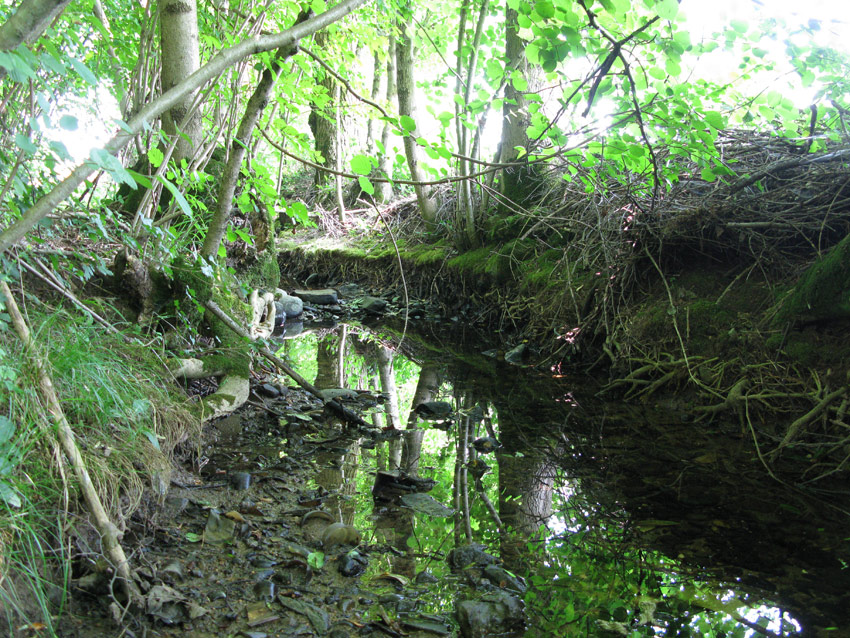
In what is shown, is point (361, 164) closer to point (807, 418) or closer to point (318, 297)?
point (807, 418)

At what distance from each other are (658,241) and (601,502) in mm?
2736

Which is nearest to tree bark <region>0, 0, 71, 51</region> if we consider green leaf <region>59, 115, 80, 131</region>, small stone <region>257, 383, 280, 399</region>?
green leaf <region>59, 115, 80, 131</region>

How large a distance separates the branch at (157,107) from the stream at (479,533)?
3.60 feet

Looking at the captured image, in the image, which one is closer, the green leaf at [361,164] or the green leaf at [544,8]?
the green leaf at [544,8]

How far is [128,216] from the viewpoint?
457 centimetres

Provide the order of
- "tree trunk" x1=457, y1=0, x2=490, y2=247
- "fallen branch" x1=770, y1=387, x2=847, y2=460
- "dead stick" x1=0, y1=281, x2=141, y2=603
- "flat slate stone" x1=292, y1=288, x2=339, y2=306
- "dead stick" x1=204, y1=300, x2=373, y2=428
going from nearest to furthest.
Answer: "dead stick" x1=0, y1=281, x2=141, y2=603 → "fallen branch" x1=770, y1=387, x2=847, y2=460 → "dead stick" x1=204, y1=300, x2=373, y2=428 → "tree trunk" x1=457, y1=0, x2=490, y2=247 → "flat slate stone" x1=292, y1=288, x2=339, y2=306

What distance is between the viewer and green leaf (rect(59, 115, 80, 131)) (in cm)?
132

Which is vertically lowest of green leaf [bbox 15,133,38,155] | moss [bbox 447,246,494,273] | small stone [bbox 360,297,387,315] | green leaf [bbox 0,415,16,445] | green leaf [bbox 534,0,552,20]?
green leaf [bbox 0,415,16,445]

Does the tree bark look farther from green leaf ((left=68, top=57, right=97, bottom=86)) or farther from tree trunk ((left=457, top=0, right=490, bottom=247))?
tree trunk ((left=457, top=0, right=490, bottom=247))

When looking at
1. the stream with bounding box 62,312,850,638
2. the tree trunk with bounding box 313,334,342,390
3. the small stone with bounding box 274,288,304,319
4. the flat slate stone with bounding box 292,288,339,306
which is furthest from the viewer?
the flat slate stone with bounding box 292,288,339,306

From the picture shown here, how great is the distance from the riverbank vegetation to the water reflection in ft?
1.51

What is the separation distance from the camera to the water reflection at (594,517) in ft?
6.70

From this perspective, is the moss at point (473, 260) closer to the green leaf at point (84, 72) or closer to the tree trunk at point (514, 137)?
the tree trunk at point (514, 137)

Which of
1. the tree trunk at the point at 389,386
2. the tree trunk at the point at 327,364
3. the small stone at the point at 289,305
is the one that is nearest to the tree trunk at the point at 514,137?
the tree trunk at the point at 389,386
